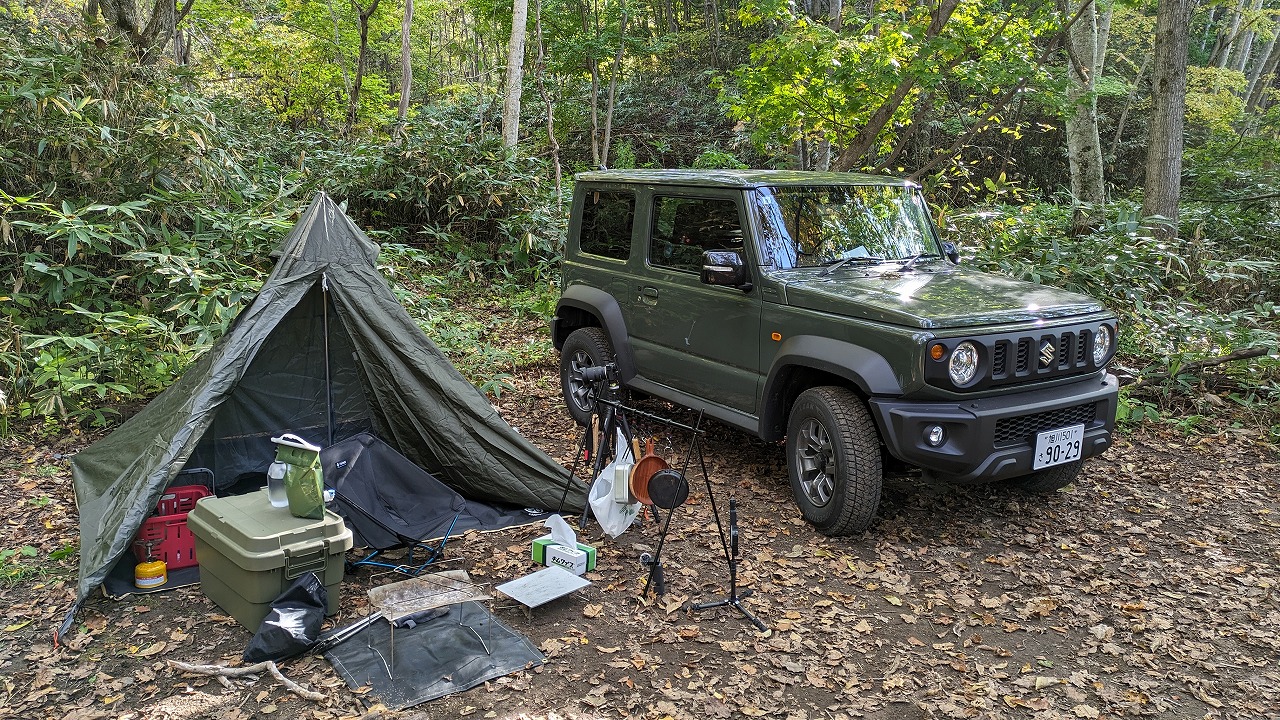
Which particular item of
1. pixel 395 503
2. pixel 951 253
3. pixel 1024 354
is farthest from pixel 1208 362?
pixel 395 503

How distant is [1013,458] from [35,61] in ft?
26.3

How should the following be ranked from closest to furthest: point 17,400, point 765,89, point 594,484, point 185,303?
point 594,484 → point 17,400 → point 185,303 → point 765,89

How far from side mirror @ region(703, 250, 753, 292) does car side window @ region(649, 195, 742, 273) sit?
222 mm

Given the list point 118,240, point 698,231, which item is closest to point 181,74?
point 118,240

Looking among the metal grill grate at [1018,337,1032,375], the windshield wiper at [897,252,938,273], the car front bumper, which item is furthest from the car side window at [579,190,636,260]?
the metal grill grate at [1018,337,1032,375]

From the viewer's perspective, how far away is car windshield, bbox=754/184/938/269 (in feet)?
16.5

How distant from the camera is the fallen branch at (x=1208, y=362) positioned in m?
6.59

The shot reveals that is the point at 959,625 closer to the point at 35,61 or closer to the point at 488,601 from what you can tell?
the point at 488,601

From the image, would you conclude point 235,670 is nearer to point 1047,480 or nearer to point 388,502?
point 388,502

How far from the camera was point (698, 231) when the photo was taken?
5426 mm

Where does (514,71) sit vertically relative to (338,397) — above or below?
above

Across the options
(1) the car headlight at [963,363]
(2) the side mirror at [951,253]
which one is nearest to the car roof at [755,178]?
(2) the side mirror at [951,253]

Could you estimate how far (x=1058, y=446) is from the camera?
14.4 ft

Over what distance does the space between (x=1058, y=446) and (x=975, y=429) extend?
61 cm
